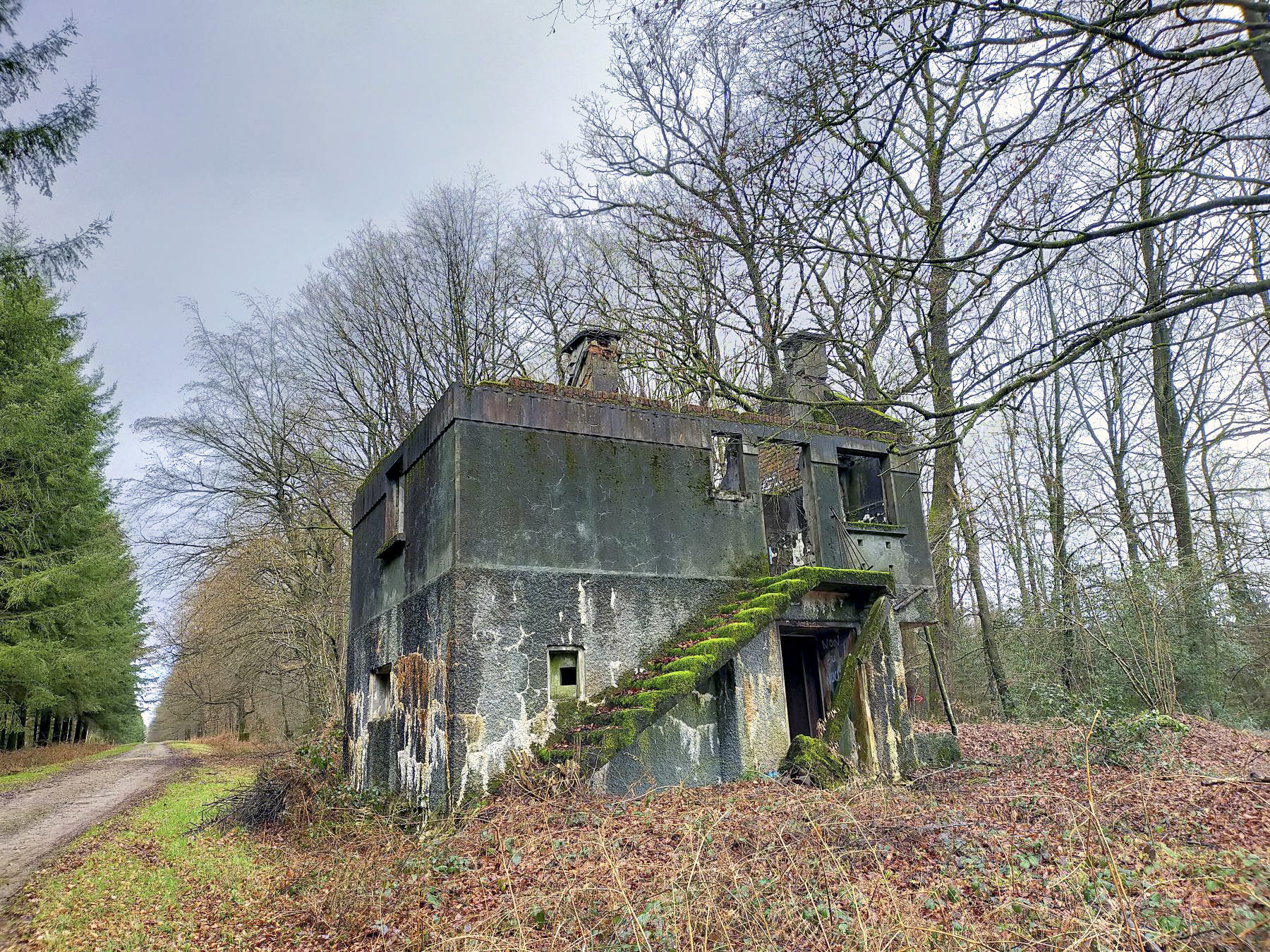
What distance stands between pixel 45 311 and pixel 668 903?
987 inches

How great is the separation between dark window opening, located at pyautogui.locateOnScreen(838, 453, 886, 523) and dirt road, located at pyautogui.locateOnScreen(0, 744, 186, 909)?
45.7 feet

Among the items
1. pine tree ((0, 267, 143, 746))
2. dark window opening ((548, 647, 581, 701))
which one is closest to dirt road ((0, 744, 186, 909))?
pine tree ((0, 267, 143, 746))

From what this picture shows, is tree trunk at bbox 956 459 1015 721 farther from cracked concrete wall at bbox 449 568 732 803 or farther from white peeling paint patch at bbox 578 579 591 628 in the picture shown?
white peeling paint patch at bbox 578 579 591 628

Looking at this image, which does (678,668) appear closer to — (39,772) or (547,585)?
(547,585)

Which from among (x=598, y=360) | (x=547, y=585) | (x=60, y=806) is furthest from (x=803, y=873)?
(x=60, y=806)

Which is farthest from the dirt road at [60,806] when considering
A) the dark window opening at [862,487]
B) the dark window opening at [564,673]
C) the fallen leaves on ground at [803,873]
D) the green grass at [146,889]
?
the dark window opening at [862,487]

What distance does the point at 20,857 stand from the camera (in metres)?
10.2

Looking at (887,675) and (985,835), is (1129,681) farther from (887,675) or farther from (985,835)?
(985,835)

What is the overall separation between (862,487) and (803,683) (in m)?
4.81

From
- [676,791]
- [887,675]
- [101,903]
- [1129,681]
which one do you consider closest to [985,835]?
[676,791]

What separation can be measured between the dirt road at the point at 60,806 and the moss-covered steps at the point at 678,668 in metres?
6.07

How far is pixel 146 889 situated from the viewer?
8578mm

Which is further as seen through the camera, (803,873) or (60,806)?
(60,806)

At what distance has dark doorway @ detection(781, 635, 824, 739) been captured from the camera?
13.5 m
